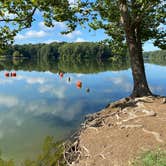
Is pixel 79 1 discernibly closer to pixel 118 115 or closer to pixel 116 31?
pixel 116 31

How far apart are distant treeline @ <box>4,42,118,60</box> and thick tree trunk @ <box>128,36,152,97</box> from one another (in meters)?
123

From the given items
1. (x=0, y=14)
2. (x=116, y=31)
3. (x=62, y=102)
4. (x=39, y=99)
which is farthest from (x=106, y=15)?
(x=39, y=99)

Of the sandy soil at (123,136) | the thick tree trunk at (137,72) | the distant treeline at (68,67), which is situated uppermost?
the thick tree trunk at (137,72)

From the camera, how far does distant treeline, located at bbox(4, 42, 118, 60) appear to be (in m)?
143

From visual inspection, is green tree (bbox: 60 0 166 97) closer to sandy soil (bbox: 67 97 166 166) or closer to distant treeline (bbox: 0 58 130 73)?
sandy soil (bbox: 67 97 166 166)

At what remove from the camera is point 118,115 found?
11.9 m

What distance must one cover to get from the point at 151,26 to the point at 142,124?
354 inches

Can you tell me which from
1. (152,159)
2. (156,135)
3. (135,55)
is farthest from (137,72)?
(152,159)

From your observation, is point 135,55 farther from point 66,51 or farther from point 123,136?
point 66,51

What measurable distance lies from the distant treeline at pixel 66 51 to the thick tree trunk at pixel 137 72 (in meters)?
123

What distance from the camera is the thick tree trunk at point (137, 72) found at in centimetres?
1543

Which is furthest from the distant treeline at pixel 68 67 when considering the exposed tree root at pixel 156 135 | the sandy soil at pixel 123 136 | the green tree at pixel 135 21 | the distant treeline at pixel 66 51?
the exposed tree root at pixel 156 135

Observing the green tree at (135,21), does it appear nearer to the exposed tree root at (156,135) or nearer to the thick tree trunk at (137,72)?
the thick tree trunk at (137,72)

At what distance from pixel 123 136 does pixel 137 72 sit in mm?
6876
